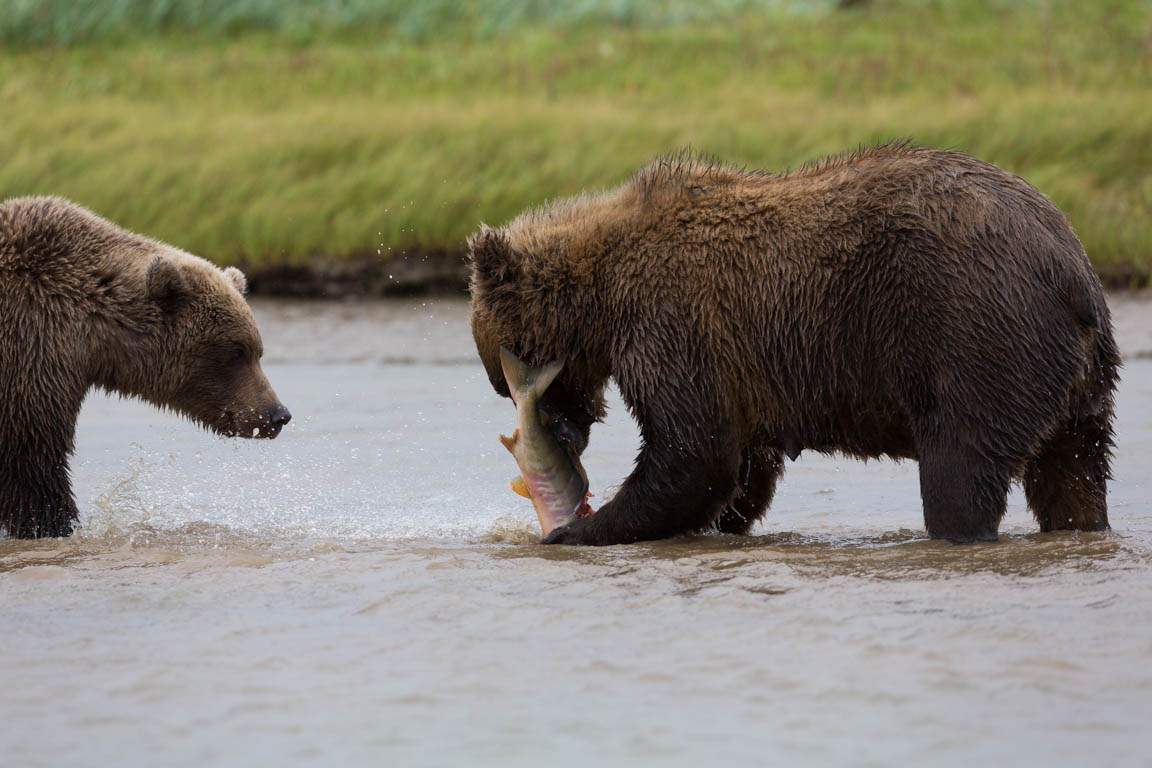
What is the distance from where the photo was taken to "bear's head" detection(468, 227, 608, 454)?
20.6 feet

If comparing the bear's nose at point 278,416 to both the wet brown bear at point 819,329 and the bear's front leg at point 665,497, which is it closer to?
the wet brown bear at point 819,329

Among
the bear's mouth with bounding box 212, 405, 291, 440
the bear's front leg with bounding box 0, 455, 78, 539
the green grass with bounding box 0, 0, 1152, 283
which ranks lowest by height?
the bear's front leg with bounding box 0, 455, 78, 539

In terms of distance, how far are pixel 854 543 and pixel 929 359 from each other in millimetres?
891

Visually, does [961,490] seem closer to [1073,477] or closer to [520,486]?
[1073,477]

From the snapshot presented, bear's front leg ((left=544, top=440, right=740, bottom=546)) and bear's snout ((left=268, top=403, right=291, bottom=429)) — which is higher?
bear's snout ((left=268, top=403, right=291, bottom=429))

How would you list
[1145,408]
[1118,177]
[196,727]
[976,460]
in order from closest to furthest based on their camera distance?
[196,727] < [976,460] < [1145,408] < [1118,177]

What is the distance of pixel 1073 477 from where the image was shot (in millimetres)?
5965

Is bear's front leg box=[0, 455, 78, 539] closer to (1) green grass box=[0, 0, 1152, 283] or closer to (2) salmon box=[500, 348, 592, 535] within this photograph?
(2) salmon box=[500, 348, 592, 535]

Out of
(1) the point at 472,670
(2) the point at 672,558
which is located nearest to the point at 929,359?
(2) the point at 672,558

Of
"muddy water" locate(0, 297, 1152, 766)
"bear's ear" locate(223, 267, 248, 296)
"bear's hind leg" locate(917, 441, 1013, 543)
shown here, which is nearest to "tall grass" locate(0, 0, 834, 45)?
"bear's ear" locate(223, 267, 248, 296)

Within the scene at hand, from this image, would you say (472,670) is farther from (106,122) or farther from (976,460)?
(106,122)

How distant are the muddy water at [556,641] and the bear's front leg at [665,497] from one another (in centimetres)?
10

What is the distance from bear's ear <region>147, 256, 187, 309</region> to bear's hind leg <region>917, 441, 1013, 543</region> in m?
2.97

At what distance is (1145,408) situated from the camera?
9398 mm
